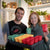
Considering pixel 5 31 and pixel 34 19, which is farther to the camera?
pixel 5 31

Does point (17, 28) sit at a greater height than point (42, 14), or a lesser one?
lesser

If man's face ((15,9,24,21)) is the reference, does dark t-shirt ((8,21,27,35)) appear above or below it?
below

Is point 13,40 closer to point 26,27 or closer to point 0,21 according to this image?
point 26,27

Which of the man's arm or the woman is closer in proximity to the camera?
the woman

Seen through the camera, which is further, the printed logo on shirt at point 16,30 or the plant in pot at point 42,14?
the printed logo on shirt at point 16,30

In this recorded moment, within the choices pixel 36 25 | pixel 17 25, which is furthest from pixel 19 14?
pixel 36 25

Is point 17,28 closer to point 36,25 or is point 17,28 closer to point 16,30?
point 16,30

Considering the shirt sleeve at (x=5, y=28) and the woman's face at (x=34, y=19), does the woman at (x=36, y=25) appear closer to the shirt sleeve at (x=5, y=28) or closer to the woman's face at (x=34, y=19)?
the woman's face at (x=34, y=19)

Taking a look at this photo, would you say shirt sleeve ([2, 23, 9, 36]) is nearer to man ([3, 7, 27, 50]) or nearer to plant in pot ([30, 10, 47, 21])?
man ([3, 7, 27, 50])

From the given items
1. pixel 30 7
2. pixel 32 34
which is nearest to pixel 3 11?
pixel 30 7

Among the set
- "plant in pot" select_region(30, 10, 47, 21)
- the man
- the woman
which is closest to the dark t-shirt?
the man

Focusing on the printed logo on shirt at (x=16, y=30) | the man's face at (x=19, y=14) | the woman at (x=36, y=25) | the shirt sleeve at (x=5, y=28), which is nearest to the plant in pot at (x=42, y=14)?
the woman at (x=36, y=25)

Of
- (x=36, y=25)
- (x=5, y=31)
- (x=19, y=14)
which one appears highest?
(x=19, y=14)

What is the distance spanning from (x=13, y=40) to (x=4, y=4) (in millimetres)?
515
